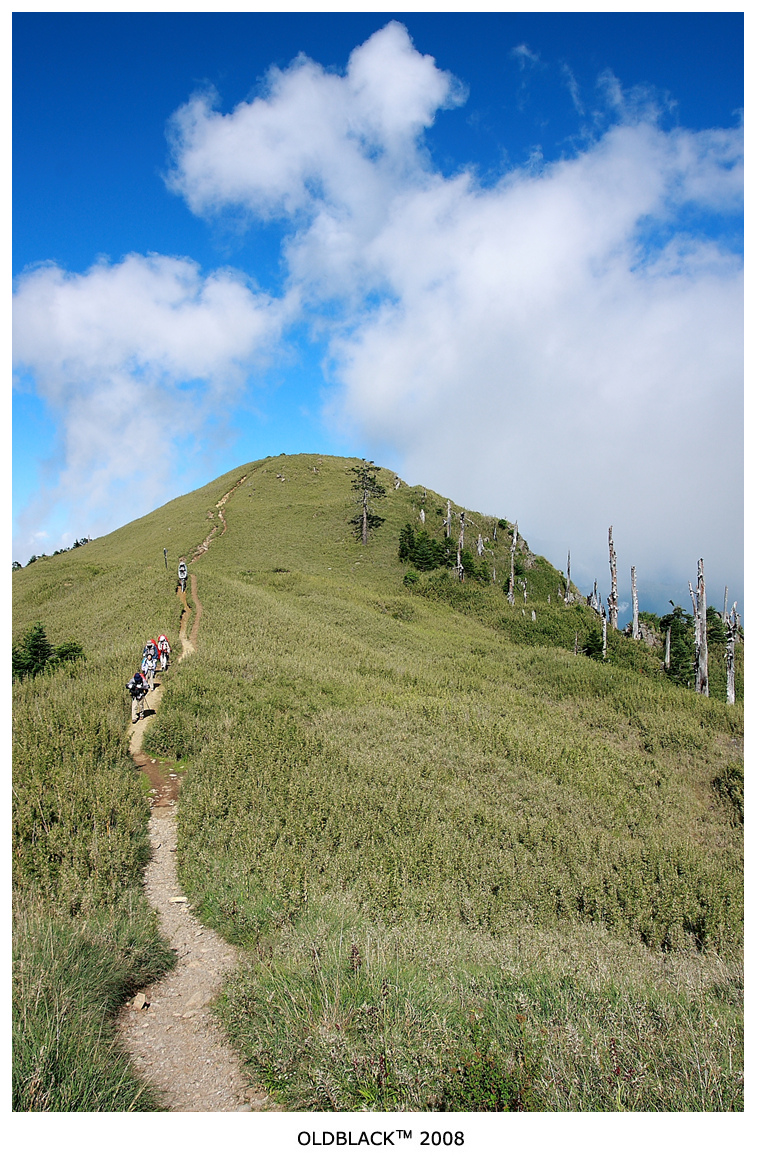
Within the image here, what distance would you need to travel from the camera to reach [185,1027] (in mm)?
4969

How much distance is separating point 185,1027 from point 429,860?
480 centimetres

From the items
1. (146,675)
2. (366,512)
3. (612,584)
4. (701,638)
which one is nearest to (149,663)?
(146,675)

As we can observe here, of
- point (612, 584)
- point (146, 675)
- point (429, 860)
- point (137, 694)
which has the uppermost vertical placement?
point (612, 584)

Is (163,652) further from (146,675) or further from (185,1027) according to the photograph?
(185,1027)

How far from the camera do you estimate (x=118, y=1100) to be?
380cm

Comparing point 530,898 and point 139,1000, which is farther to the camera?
point 530,898

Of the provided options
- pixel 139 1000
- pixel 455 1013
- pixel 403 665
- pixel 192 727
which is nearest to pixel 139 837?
pixel 139 1000

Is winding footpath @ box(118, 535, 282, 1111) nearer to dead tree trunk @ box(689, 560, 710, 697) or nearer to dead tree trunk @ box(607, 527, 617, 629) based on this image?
dead tree trunk @ box(689, 560, 710, 697)

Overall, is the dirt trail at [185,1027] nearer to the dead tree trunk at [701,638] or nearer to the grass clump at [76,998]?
the grass clump at [76,998]

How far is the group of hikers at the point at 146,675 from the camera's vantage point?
14.2 meters

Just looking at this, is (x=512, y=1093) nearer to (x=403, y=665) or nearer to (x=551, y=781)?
(x=551, y=781)

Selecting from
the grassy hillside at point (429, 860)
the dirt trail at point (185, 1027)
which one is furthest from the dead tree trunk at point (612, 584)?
the dirt trail at point (185, 1027)

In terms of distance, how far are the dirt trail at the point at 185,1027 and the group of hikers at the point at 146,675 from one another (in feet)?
23.2

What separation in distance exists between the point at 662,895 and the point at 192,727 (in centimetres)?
1163
